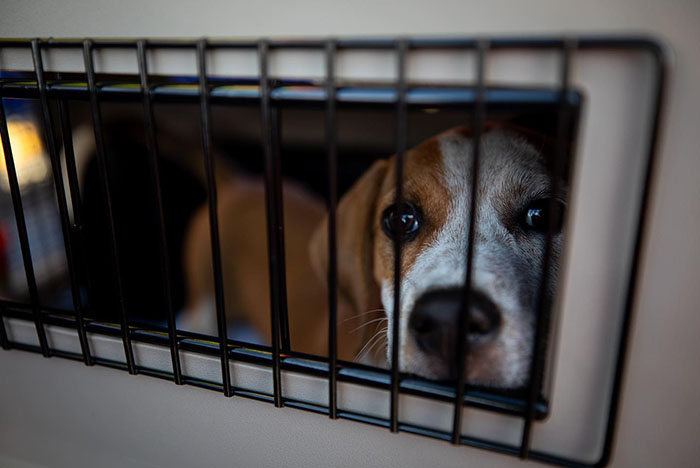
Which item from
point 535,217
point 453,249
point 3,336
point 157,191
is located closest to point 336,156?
point 157,191

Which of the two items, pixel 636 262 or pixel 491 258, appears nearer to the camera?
pixel 636 262

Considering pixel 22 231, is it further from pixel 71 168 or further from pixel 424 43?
pixel 424 43

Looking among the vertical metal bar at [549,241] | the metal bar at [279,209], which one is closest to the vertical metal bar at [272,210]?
the metal bar at [279,209]

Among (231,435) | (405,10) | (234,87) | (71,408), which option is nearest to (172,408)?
(231,435)

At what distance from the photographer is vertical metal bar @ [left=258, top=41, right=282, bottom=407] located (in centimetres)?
→ 58

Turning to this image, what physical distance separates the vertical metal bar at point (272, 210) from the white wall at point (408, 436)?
6 cm

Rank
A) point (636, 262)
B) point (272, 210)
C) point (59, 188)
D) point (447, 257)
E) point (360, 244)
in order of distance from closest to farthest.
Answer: point (636, 262) → point (272, 210) → point (59, 188) → point (447, 257) → point (360, 244)

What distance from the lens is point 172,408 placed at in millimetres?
835

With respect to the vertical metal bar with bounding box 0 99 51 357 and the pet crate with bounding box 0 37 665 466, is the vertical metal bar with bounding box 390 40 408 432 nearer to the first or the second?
the pet crate with bounding box 0 37 665 466

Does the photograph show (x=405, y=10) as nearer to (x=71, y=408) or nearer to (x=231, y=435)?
(x=231, y=435)

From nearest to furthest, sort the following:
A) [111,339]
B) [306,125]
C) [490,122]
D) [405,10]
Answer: [405,10], [111,339], [490,122], [306,125]

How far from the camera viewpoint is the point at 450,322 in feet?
2.24

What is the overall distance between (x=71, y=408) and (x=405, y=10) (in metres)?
0.93

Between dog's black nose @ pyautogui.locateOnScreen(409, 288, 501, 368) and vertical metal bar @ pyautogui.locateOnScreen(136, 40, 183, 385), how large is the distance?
381mm
